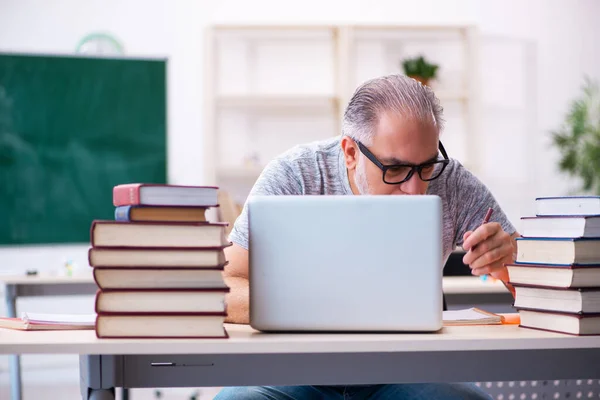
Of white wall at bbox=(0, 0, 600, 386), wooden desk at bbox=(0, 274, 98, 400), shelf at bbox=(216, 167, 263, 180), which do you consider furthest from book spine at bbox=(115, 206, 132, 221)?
white wall at bbox=(0, 0, 600, 386)

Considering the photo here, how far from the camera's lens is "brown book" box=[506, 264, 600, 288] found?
4.01ft

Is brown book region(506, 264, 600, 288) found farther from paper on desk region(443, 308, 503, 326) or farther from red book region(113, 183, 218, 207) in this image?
red book region(113, 183, 218, 207)

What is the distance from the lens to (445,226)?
1.86m

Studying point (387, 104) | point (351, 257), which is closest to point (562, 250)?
point (351, 257)

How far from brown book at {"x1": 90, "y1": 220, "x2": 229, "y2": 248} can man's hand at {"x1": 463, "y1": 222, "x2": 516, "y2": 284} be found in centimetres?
51

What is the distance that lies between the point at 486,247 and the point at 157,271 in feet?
2.08

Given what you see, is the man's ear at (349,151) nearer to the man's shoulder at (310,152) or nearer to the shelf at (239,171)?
the man's shoulder at (310,152)

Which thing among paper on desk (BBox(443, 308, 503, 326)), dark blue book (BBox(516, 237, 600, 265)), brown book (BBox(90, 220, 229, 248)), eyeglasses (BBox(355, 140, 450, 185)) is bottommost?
paper on desk (BBox(443, 308, 503, 326))

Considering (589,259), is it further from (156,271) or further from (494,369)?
(156,271)

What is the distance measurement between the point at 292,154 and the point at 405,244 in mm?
718

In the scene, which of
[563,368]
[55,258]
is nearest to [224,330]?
[563,368]

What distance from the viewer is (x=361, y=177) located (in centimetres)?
167

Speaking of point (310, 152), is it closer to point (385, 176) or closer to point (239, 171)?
point (385, 176)

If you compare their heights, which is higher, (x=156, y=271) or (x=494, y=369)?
(x=156, y=271)
